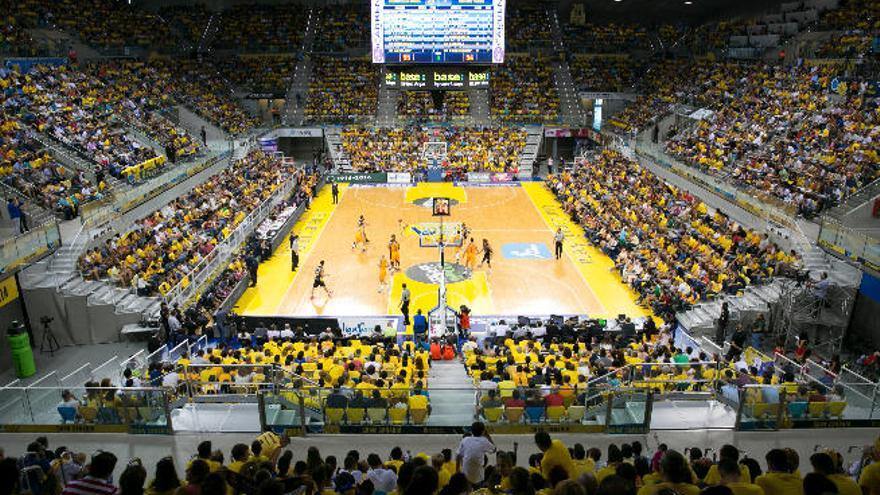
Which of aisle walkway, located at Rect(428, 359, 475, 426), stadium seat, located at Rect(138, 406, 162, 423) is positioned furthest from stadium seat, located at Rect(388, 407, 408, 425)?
stadium seat, located at Rect(138, 406, 162, 423)

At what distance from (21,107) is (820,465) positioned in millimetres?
31916

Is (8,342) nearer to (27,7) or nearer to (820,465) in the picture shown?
(820,465)

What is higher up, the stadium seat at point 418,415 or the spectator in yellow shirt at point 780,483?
the spectator in yellow shirt at point 780,483

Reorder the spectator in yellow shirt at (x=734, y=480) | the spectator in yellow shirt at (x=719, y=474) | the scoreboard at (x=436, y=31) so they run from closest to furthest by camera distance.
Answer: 1. the spectator in yellow shirt at (x=734, y=480)
2. the spectator in yellow shirt at (x=719, y=474)
3. the scoreboard at (x=436, y=31)

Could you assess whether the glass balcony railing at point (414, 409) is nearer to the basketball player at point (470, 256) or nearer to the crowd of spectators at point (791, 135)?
the crowd of spectators at point (791, 135)

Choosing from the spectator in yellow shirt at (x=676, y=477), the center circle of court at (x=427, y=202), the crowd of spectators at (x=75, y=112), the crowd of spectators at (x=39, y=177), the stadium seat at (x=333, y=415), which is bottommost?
the center circle of court at (x=427, y=202)

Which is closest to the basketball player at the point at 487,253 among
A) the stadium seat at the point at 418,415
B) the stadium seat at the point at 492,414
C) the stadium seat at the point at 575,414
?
the stadium seat at the point at 575,414

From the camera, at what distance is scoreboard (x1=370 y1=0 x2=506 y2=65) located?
32656 millimetres

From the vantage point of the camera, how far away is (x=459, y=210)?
35.2 meters

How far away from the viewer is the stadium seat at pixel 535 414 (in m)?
11.0

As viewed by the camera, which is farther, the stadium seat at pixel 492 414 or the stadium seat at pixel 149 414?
the stadium seat at pixel 492 414

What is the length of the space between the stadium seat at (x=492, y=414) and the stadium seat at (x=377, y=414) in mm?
1747

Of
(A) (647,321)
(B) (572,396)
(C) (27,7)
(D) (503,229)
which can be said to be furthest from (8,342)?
(C) (27,7)

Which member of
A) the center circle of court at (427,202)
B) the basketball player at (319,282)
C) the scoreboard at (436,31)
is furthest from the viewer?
the center circle of court at (427,202)
